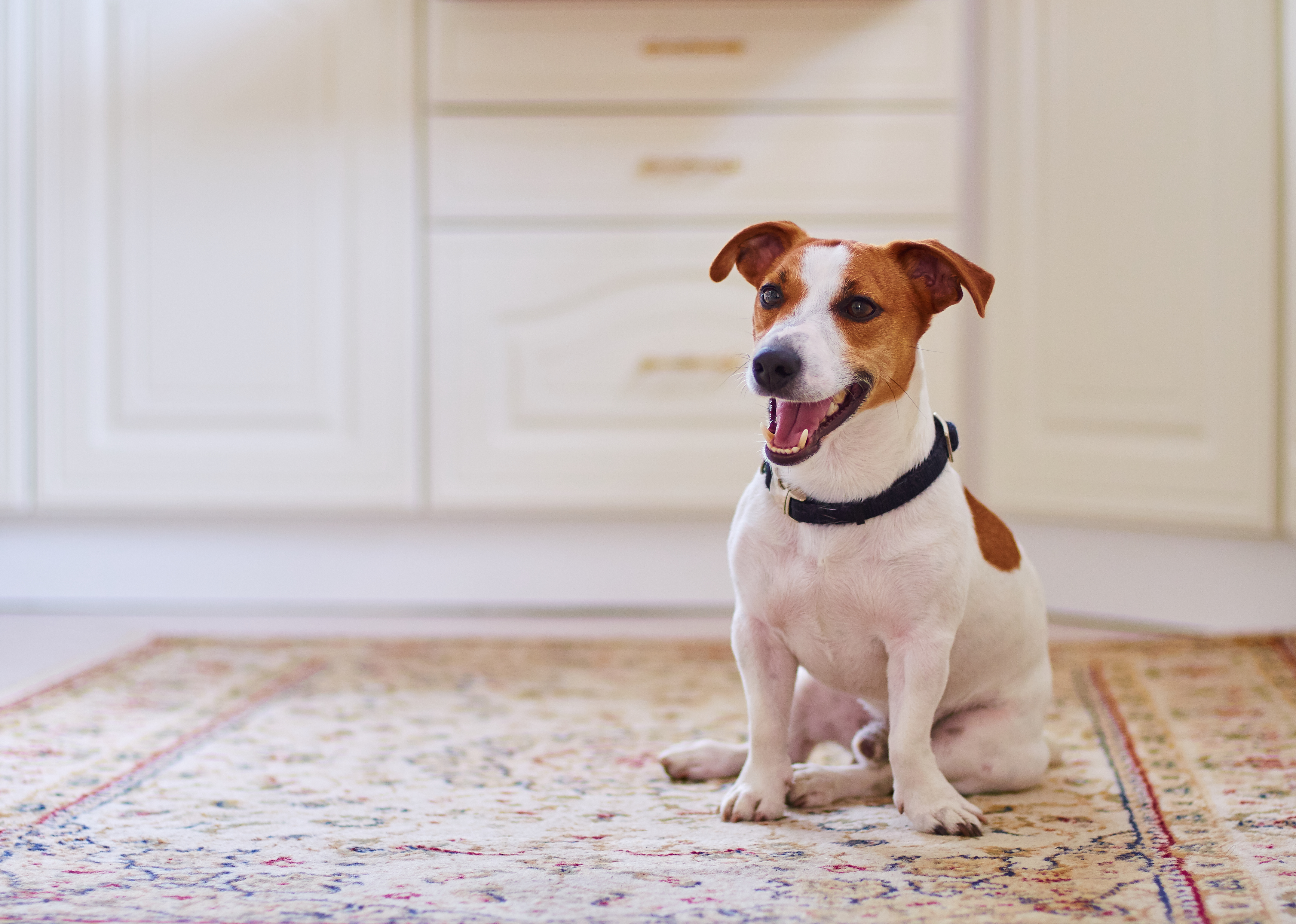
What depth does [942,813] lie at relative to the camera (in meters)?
1.10

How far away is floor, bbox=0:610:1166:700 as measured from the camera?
2.00 meters

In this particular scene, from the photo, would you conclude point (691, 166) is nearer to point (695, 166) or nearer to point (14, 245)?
point (695, 166)

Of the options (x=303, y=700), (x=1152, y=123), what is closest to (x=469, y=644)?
(x=303, y=700)

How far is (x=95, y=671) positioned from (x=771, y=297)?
1156 millimetres

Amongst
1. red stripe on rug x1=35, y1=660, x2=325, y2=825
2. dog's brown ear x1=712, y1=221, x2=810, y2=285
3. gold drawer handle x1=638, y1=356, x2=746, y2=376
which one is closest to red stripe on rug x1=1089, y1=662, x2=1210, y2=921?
dog's brown ear x1=712, y1=221, x2=810, y2=285

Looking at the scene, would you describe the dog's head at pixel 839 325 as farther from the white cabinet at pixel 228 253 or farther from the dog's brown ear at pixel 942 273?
the white cabinet at pixel 228 253

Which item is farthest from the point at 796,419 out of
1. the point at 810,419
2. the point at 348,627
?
the point at 348,627

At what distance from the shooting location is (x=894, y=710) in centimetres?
113

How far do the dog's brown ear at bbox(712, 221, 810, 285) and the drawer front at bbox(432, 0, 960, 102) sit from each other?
896 millimetres

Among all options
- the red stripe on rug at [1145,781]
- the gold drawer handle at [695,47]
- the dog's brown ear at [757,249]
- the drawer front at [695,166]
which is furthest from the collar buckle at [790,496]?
the gold drawer handle at [695,47]

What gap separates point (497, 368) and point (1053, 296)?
3.06 ft

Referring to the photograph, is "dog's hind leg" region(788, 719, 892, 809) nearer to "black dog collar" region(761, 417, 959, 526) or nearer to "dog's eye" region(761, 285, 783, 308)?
"black dog collar" region(761, 417, 959, 526)

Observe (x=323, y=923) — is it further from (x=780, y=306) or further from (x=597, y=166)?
(x=597, y=166)

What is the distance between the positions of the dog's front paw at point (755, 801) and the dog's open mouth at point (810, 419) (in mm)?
303
